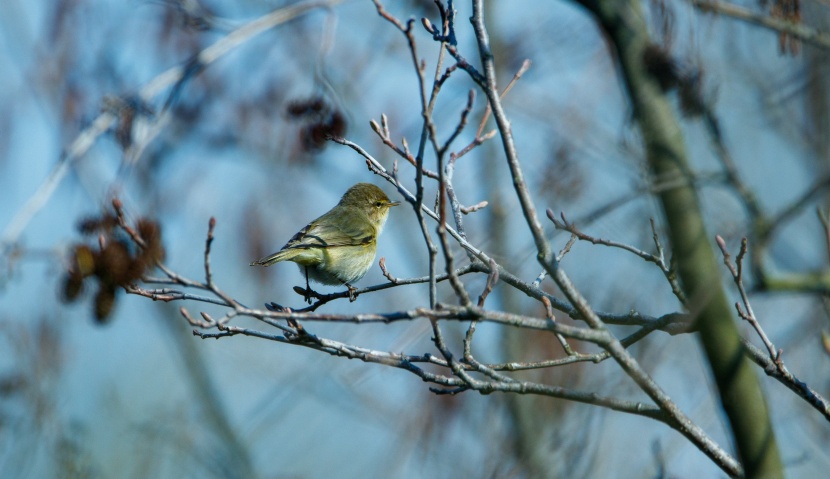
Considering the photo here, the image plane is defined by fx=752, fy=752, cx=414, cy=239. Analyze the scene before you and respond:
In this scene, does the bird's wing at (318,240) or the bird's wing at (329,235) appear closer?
the bird's wing at (318,240)

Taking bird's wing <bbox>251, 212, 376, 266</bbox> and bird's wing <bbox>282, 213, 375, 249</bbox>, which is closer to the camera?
bird's wing <bbox>251, 212, 376, 266</bbox>

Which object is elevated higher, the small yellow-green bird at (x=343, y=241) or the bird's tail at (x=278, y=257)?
the small yellow-green bird at (x=343, y=241)

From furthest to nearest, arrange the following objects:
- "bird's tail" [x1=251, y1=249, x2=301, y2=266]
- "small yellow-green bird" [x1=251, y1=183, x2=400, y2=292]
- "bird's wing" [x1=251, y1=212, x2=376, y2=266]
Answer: "small yellow-green bird" [x1=251, y1=183, x2=400, y2=292] → "bird's wing" [x1=251, y1=212, x2=376, y2=266] → "bird's tail" [x1=251, y1=249, x2=301, y2=266]

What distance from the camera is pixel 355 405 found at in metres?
9.21

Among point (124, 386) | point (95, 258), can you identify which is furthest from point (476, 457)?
point (124, 386)

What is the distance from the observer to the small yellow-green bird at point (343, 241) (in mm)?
4109

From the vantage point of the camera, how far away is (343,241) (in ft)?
14.5

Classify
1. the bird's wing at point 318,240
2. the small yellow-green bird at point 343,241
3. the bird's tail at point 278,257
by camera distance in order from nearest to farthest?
the bird's tail at point 278,257, the bird's wing at point 318,240, the small yellow-green bird at point 343,241

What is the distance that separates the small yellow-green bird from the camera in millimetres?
4109

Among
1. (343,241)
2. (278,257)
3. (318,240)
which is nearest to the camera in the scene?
(278,257)

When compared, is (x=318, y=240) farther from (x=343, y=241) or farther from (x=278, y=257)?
(x=278, y=257)

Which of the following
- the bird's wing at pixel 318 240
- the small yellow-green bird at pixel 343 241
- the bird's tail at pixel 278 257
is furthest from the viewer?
the small yellow-green bird at pixel 343 241

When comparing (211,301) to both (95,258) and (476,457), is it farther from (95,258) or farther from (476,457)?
(476,457)

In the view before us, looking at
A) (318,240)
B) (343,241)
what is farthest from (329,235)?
(318,240)
